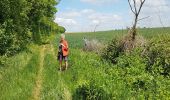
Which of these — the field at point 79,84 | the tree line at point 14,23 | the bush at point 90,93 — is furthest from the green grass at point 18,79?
the bush at point 90,93

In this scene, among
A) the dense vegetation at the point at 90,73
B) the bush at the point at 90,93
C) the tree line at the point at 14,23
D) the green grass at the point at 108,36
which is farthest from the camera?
the green grass at the point at 108,36

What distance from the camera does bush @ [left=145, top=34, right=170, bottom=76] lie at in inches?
830

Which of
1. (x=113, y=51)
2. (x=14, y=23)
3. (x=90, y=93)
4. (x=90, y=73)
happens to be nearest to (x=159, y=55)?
(x=113, y=51)

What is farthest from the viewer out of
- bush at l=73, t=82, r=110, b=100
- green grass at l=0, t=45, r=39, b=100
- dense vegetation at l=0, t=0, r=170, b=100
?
green grass at l=0, t=45, r=39, b=100

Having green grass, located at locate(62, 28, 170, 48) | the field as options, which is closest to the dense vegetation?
the field

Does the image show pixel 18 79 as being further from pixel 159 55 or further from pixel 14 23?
pixel 14 23

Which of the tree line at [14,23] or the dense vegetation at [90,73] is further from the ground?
the tree line at [14,23]

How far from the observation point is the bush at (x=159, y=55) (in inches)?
830

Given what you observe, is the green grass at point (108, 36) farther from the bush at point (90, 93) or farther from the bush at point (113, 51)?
the bush at point (90, 93)

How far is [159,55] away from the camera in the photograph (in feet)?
71.7

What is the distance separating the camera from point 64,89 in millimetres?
17031

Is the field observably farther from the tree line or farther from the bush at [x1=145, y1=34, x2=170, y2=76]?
the tree line

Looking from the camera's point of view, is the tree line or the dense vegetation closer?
the dense vegetation

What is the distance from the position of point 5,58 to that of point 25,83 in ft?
12.3
